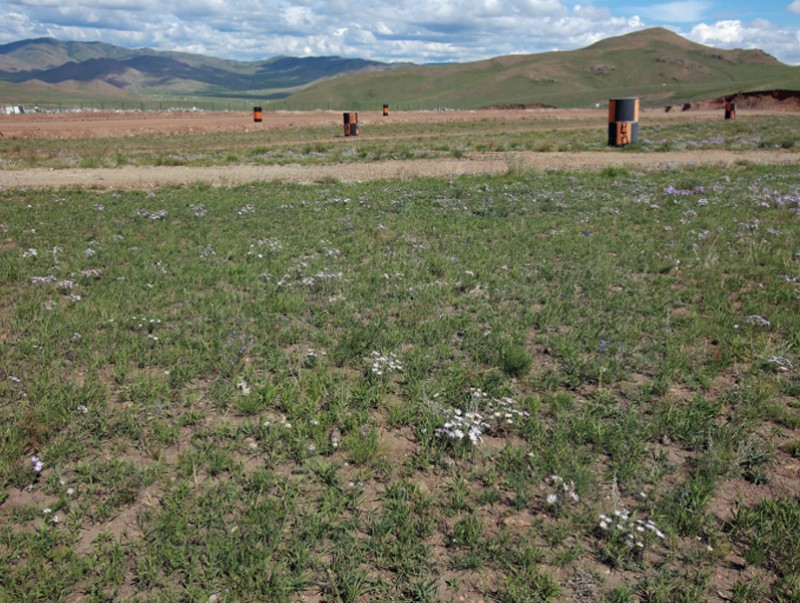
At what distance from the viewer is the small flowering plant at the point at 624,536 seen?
4.20 metres

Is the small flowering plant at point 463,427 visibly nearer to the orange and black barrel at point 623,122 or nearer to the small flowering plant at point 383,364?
the small flowering plant at point 383,364

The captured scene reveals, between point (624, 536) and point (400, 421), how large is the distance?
214cm

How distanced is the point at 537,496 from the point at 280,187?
15585 millimetres

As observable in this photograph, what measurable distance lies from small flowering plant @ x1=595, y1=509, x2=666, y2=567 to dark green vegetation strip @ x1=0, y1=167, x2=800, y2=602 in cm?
2

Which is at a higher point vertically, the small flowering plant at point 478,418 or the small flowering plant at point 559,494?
the small flowering plant at point 478,418

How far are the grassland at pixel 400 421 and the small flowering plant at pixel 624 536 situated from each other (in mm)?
21

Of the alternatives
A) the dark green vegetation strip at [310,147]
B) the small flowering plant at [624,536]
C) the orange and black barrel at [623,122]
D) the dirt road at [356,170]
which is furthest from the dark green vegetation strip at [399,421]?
the orange and black barrel at [623,122]

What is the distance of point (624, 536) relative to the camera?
4.38 meters

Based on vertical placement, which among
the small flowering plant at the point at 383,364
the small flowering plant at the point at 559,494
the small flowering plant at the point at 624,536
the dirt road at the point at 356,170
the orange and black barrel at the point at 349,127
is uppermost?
the orange and black barrel at the point at 349,127

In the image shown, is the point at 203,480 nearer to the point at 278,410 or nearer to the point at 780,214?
the point at 278,410

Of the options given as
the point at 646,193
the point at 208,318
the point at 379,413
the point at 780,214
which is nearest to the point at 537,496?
the point at 379,413

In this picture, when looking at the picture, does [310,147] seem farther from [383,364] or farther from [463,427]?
[463,427]

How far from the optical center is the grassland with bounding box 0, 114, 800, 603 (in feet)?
13.4

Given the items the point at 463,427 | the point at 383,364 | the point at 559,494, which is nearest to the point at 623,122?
the point at 383,364
